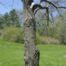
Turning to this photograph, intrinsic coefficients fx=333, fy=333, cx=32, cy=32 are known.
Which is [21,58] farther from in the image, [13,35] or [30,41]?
[13,35]

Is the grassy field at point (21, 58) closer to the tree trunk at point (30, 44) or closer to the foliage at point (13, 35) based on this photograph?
the tree trunk at point (30, 44)

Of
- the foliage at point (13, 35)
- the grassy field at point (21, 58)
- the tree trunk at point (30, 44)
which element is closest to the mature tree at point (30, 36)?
the tree trunk at point (30, 44)

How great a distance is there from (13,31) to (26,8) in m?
53.3

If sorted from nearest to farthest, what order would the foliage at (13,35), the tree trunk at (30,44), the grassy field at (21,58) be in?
the tree trunk at (30,44), the grassy field at (21,58), the foliage at (13,35)

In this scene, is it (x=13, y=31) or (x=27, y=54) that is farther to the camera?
(x=13, y=31)

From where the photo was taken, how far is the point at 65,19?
9.24 meters

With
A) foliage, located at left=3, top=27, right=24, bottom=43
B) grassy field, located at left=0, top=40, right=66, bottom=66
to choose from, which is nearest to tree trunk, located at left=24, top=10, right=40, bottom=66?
grassy field, located at left=0, top=40, right=66, bottom=66

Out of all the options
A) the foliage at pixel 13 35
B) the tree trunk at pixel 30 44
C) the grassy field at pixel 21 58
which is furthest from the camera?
the foliage at pixel 13 35

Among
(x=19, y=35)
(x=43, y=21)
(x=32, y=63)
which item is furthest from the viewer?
(x=19, y=35)

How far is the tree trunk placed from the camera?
8727 mm

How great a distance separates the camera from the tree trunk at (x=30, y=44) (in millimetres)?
8727

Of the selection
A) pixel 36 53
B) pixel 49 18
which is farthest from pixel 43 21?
pixel 36 53

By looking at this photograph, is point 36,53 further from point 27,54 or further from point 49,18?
point 49,18

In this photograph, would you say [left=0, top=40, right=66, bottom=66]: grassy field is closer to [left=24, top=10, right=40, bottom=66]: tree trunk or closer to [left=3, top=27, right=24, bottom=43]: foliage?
[left=24, top=10, right=40, bottom=66]: tree trunk
